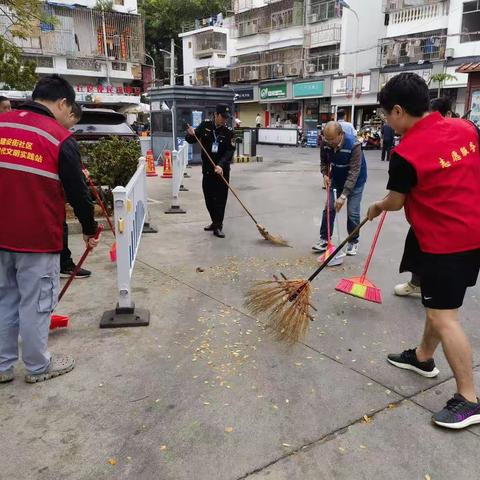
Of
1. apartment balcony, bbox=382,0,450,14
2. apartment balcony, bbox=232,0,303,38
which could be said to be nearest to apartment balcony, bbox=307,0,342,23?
apartment balcony, bbox=232,0,303,38

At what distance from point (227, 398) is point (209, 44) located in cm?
4780

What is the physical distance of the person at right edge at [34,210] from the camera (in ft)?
8.59

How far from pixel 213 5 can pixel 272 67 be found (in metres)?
16.6

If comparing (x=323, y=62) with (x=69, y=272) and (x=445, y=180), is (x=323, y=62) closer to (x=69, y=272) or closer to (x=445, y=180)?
(x=69, y=272)

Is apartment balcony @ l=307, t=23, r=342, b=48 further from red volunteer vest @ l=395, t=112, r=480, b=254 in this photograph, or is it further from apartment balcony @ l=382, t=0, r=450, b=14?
red volunteer vest @ l=395, t=112, r=480, b=254

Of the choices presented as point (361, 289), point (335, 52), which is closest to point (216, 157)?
Answer: point (361, 289)

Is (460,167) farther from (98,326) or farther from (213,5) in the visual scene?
(213,5)

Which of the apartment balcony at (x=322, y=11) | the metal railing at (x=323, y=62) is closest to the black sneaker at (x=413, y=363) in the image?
the metal railing at (x=323, y=62)

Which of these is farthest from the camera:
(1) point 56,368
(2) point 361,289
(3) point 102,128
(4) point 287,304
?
(3) point 102,128

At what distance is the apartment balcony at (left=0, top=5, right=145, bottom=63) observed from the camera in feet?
105

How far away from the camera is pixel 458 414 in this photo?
2.51 m

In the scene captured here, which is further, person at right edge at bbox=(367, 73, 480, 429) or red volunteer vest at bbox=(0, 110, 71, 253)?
red volunteer vest at bbox=(0, 110, 71, 253)

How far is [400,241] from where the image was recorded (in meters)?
6.49

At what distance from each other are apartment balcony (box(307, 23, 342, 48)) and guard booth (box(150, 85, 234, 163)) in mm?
20181
